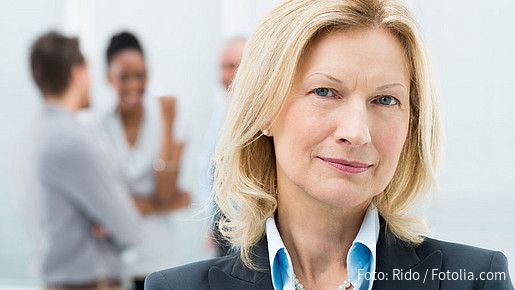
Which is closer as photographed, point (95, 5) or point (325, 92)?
point (325, 92)

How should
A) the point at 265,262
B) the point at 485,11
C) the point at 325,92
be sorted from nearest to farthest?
the point at 325,92 → the point at 265,262 → the point at 485,11

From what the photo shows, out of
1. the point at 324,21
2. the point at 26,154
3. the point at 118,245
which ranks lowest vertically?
the point at 118,245

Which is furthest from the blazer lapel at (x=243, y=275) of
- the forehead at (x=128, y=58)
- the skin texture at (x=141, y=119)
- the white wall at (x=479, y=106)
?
→ the white wall at (x=479, y=106)

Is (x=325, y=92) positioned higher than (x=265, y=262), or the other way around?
(x=325, y=92)

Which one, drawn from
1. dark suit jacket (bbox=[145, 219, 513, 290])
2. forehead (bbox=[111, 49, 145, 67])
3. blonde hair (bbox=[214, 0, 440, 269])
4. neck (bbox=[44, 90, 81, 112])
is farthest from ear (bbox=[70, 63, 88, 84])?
dark suit jacket (bbox=[145, 219, 513, 290])

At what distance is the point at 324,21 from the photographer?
133cm

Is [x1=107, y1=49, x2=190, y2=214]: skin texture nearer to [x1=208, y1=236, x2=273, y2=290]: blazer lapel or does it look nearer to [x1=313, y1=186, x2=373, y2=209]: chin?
[x1=208, y1=236, x2=273, y2=290]: blazer lapel

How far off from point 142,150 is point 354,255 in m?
2.70

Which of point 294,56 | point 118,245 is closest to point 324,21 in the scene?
point 294,56

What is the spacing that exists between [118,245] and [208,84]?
7.96 feet

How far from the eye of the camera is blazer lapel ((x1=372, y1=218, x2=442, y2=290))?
1.39m

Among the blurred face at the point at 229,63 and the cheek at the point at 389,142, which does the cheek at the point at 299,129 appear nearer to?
the cheek at the point at 389,142

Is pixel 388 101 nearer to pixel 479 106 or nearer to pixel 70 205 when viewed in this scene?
pixel 70 205

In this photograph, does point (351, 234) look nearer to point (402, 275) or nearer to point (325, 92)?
point (402, 275)
